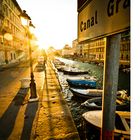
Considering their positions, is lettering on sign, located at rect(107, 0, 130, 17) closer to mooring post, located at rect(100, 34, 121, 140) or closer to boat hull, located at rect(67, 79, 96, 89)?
mooring post, located at rect(100, 34, 121, 140)

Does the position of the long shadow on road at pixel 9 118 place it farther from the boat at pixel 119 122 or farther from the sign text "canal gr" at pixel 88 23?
the sign text "canal gr" at pixel 88 23

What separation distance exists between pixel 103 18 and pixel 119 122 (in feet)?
23.6

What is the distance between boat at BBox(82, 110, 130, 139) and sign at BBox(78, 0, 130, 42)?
5464mm

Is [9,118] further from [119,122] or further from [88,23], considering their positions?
[88,23]

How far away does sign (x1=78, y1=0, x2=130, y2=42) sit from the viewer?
1338 millimetres

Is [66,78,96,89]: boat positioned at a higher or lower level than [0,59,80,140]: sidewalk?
lower

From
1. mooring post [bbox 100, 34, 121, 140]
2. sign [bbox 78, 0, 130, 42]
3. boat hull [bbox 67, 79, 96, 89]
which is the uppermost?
sign [bbox 78, 0, 130, 42]

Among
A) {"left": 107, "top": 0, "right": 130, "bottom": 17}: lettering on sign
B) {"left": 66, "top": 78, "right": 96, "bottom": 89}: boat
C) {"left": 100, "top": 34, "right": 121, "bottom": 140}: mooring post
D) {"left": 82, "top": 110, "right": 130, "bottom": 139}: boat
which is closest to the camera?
{"left": 107, "top": 0, "right": 130, "bottom": 17}: lettering on sign

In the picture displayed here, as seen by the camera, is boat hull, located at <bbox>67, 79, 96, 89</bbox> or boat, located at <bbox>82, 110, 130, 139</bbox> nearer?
boat, located at <bbox>82, 110, 130, 139</bbox>

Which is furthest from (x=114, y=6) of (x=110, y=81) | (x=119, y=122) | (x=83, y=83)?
(x=83, y=83)

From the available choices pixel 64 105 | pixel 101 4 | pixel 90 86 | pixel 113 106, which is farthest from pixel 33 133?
pixel 90 86

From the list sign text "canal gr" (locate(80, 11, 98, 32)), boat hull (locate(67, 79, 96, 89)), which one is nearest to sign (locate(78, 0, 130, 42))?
sign text "canal gr" (locate(80, 11, 98, 32))
